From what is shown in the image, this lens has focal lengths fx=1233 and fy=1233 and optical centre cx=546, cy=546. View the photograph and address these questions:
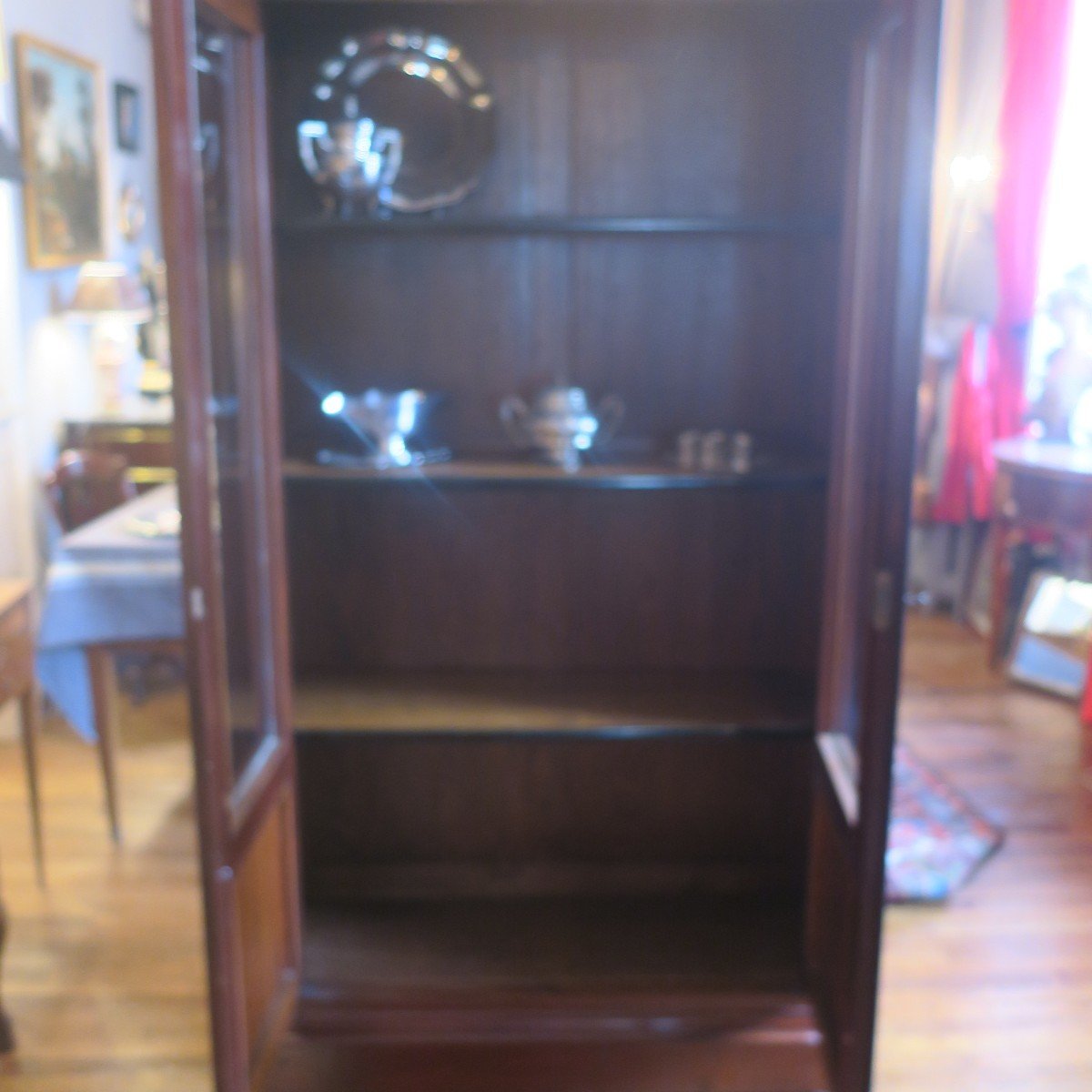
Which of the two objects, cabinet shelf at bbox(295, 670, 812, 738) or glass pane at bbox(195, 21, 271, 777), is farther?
cabinet shelf at bbox(295, 670, 812, 738)

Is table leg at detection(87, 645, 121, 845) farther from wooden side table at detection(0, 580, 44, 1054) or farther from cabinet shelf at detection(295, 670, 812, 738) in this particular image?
cabinet shelf at detection(295, 670, 812, 738)

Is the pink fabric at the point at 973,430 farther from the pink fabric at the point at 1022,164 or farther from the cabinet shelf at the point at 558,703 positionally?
the cabinet shelf at the point at 558,703

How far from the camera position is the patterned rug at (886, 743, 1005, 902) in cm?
287

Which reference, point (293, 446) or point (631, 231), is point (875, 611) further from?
point (293, 446)

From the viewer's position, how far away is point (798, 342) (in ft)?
7.83

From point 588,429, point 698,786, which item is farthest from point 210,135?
point 698,786

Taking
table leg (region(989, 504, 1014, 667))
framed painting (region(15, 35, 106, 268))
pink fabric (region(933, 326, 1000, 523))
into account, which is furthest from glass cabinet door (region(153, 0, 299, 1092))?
pink fabric (region(933, 326, 1000, 523))

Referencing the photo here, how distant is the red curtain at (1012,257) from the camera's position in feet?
14.6

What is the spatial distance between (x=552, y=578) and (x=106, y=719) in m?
1.25

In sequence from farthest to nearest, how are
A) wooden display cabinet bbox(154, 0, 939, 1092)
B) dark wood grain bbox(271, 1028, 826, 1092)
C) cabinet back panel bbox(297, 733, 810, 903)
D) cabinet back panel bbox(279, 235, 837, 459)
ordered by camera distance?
cabinet back panel bbox(297, 733, 810, 903)
cabinet back panel bbox(279, 235, 837, 459)
dark wood grain bbox(271, 1028, 826, 1092)
wooden display cabinet bbox(154, 0, 939, 1092)

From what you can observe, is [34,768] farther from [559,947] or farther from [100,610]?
[559,947]

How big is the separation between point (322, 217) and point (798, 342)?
929 mm

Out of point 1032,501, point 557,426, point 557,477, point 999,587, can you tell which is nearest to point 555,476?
point 557,477

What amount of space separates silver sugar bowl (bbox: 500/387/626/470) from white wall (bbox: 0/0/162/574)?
1971 millimetres
